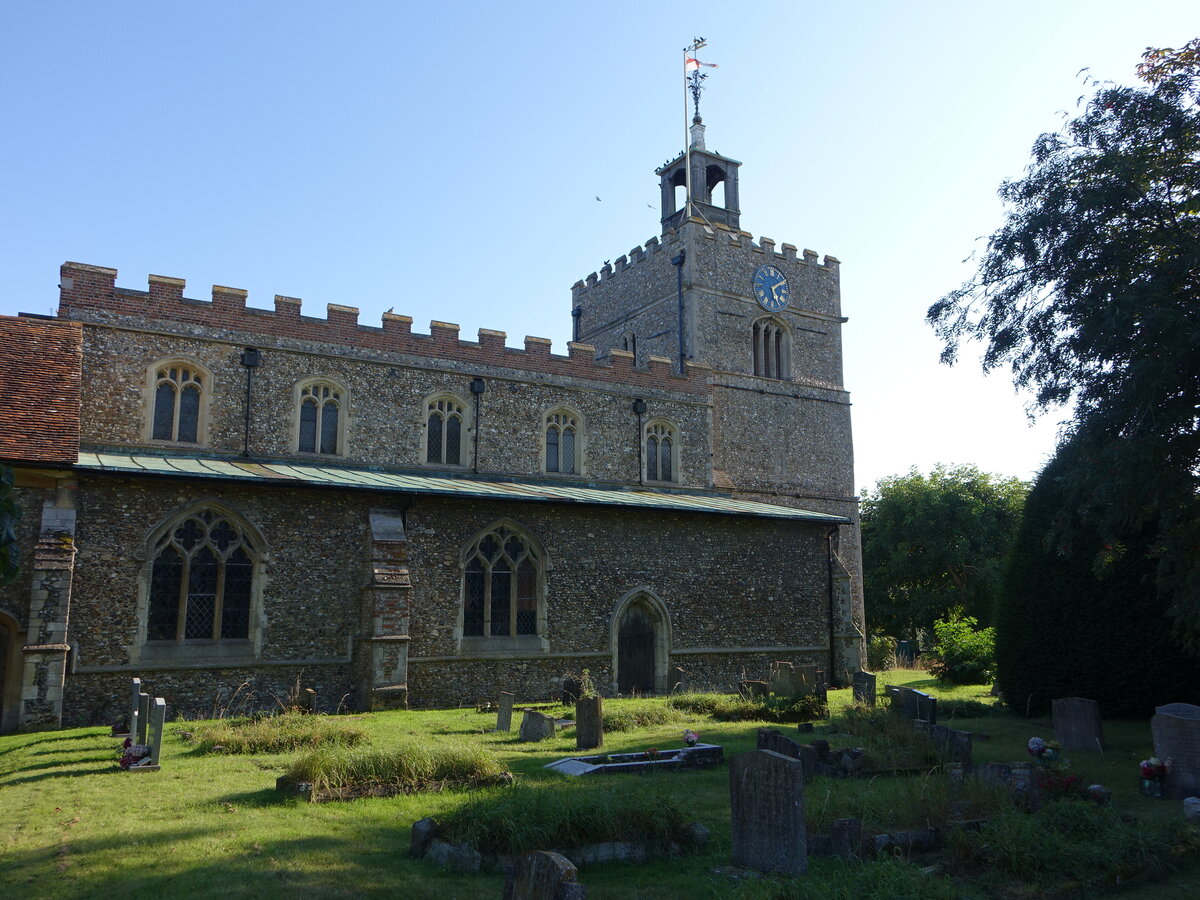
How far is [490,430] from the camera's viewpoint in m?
21.2

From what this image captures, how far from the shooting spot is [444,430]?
20.8 meters

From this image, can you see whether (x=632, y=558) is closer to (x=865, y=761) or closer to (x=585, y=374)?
(x=585, y=374)

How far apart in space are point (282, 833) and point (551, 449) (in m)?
15.4

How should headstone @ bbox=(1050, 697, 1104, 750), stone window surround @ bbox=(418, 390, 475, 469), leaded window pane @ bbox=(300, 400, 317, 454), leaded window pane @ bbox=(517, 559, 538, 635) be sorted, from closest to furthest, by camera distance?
headstone @ bbox=(1050, 697, 1104, 750), leaded window pane @ bbox=(517, 559, 538, 635), leaded window pane @ bbox=(300, 400, 317, 454), stone window surround @ bbox=(418, 390, 475, 469)

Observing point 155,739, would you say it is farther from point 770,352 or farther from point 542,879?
point 770,352

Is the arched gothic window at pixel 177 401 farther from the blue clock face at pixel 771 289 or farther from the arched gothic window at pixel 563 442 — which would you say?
the blue clock face at pixel 771 289

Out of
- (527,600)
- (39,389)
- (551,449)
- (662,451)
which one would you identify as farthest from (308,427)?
(662,451)

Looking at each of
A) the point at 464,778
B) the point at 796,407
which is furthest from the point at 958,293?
the point at 796,407

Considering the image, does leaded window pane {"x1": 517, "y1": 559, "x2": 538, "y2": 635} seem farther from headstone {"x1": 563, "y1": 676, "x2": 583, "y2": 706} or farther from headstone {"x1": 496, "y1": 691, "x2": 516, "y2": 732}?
headstone {"x1": 496, "y1": 691, "x2": 516, "y2": 732}

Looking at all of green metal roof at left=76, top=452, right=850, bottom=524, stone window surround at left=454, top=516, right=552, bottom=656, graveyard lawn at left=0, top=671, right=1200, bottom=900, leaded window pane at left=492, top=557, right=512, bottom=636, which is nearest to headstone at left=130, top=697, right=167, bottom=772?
graveyard lawn at left=0, top=671, right=1200, bottom=900

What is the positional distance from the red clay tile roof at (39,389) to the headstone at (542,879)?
12.0 m

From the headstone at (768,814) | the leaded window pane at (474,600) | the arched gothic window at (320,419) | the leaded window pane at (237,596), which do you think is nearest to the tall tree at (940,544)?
the leaded window pane at (474,600)

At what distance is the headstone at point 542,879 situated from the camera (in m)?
4.89

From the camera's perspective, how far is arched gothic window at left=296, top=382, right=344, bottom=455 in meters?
19.2
